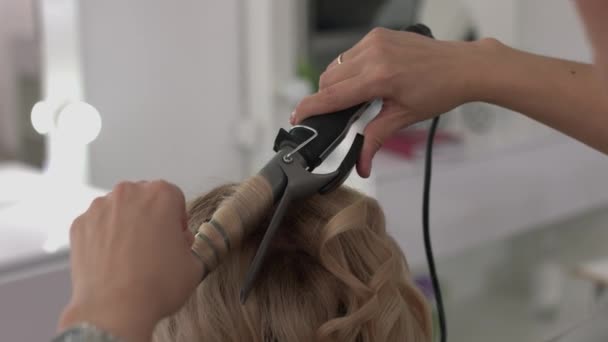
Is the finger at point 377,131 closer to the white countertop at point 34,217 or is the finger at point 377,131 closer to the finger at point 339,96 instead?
the finger at point 339,96

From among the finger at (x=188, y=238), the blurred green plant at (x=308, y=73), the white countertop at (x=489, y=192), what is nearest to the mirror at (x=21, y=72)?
the blurred green plant at (x=308, y=73)

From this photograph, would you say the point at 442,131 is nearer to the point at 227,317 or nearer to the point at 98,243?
the point at 227,317

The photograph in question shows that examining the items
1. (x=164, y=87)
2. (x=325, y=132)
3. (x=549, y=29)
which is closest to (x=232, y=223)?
(x=325, y=132)

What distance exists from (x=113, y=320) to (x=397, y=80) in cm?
37

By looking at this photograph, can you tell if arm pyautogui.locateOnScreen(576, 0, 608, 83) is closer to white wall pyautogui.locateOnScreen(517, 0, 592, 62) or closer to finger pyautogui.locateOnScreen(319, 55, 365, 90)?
finger pyautogui.locateOnScreen(319, 55, 365, 90)

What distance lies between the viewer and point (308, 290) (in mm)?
682

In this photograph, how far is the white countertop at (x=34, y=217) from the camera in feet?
3.73

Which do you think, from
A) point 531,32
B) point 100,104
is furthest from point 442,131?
point 100,104

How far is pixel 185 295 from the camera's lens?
0.47 metres

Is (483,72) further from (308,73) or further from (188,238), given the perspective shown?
(308,73)

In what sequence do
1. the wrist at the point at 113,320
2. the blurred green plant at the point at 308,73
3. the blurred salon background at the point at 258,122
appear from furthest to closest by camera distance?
the blurred green plant at the point at 308,73
the blurred salon background at the point at 258,122
the wrist at the point at 113,320

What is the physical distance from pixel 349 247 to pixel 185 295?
268mm

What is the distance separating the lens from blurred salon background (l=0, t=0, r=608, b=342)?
1887 mm

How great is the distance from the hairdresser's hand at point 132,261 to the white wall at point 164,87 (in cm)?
154
